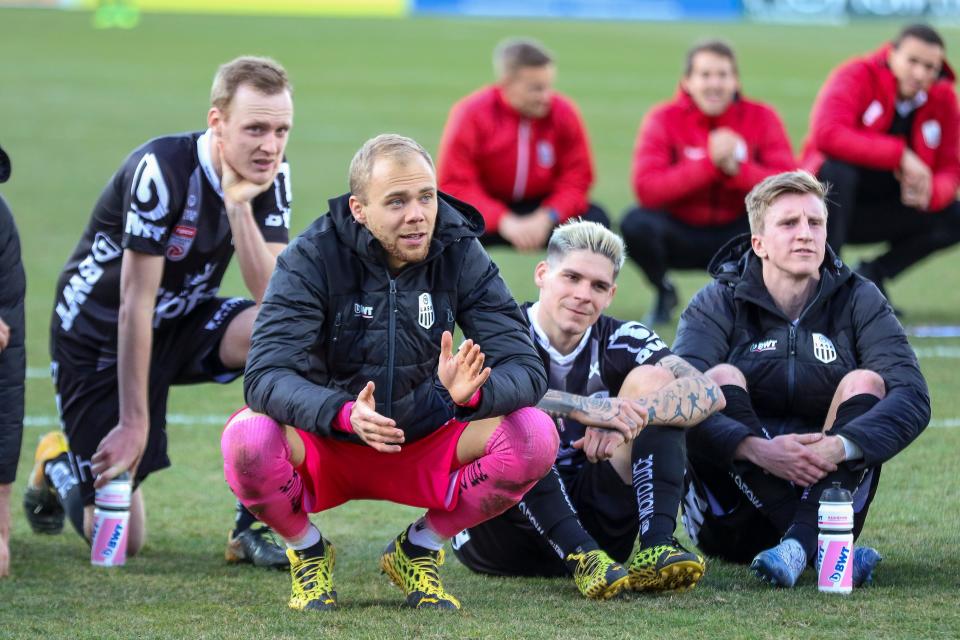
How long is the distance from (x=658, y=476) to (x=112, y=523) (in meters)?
1.82

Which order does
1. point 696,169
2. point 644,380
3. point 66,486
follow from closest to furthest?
1. point 644,380
2. point 66,486
3. point 696,169

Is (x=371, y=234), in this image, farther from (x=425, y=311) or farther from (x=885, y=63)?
(x=885, y=63)

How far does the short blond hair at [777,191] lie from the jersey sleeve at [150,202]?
1.90 m

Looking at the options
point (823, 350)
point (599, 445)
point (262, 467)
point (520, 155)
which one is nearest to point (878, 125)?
point (520, 155)

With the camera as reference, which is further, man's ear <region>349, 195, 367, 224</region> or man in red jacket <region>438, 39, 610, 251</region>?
man in red jacket <region>438, 39, 610, 251</region>

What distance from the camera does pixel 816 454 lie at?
176 inches

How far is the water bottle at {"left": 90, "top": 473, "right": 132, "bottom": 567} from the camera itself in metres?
4.99

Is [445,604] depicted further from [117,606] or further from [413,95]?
[413,95]

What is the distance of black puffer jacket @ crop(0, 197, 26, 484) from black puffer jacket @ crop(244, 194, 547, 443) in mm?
1079

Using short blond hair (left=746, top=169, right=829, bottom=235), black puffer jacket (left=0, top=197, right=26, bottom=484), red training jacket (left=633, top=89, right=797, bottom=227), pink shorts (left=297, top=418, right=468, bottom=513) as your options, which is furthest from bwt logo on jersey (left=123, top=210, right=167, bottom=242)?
red training jacket (left=633, top=89, right=797, bottom=227)

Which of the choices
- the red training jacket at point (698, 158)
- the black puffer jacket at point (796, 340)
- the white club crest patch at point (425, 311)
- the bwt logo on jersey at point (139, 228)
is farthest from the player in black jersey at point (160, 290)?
the red training jacket at point (698, 158)

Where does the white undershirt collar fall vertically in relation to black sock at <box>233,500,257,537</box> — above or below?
above

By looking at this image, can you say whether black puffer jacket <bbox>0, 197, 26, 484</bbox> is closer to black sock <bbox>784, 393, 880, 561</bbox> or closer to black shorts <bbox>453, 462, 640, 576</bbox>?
black shorts <bbox>453, 462, 640, 576</bbox>

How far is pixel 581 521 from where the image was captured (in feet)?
15.5
